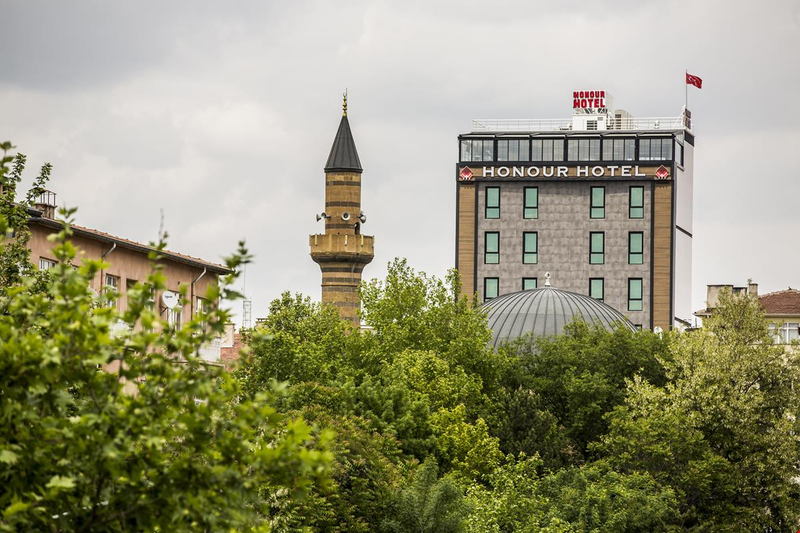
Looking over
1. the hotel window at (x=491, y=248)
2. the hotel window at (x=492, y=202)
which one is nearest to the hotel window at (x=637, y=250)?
the hotel window at (x=491, y=248)

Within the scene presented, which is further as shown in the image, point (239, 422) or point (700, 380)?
point (700, 380)

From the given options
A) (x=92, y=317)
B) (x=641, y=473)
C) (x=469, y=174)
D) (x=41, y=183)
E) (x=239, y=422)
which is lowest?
(x=641, y=473)

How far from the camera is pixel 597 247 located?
131m

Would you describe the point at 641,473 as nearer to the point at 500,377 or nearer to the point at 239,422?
the point at 500,377

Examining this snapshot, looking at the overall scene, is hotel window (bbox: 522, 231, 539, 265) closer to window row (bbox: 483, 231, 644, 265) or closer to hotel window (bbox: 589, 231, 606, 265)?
window row (bbox: 483, 231, 644, 265)

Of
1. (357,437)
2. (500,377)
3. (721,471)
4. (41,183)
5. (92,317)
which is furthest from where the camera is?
(500,377)

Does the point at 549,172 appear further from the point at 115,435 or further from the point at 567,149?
the point at 115,435

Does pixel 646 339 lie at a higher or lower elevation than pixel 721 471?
higher

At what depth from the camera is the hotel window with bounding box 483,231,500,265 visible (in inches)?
5143

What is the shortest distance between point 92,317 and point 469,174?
11854 cm

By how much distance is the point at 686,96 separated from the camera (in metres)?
137

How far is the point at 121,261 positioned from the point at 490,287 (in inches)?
3266

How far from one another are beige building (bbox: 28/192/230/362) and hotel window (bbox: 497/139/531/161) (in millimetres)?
76419

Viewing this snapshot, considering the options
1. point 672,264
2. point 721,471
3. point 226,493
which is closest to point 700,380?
point 721,471
